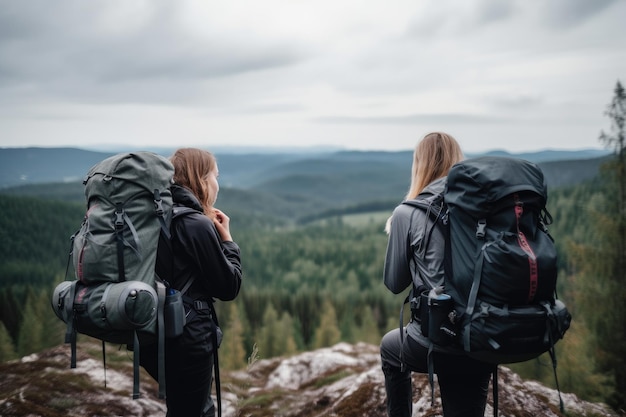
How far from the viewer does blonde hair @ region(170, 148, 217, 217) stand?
4.33 m

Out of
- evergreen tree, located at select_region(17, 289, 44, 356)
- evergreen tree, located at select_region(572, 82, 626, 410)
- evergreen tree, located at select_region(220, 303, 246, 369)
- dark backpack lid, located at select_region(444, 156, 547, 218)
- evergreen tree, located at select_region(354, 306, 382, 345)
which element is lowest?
evergreen tree, located at select_region(354, 306, 382, 345)

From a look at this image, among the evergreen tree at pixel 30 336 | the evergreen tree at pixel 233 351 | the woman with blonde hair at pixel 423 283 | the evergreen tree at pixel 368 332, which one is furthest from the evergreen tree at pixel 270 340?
the woman with blonde hair at pixel 423 283

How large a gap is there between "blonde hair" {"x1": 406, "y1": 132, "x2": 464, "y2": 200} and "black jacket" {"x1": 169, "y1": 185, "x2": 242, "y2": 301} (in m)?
1.91

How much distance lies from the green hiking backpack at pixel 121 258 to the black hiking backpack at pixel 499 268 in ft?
7.68

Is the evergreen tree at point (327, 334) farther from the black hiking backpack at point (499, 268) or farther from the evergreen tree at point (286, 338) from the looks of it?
the black hiking backpack at point (499, 268)

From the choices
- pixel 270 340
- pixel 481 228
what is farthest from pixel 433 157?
pixel 270 340

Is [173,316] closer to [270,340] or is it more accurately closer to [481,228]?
[481,228]

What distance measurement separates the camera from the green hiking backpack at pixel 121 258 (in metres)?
3.58

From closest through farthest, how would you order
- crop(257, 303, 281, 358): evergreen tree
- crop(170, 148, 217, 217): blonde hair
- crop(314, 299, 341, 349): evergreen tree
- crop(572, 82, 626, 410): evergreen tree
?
crop(170, 148, 217, 217): blonde hair → crop(572, 82, 626, 410): evergreen tree → crop(257, 303, 281, 358): evergreen tree → crop(314, 299, 341, 349): evergreen tree

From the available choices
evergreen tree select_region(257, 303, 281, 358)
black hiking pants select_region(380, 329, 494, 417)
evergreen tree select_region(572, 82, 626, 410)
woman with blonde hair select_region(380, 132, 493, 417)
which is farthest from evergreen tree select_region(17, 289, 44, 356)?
black hiking pants select_region(380, 329, 494, 417)

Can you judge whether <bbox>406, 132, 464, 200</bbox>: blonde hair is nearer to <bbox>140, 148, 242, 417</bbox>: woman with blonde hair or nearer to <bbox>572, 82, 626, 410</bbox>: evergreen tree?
<bbox>140, 148, 242, 417</bbox>: woman with blonde hair

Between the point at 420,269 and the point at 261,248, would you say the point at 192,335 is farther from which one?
the point at 261,248

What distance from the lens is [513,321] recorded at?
3.51m

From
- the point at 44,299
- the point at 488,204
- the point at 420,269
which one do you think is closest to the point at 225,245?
the point at 420,269
